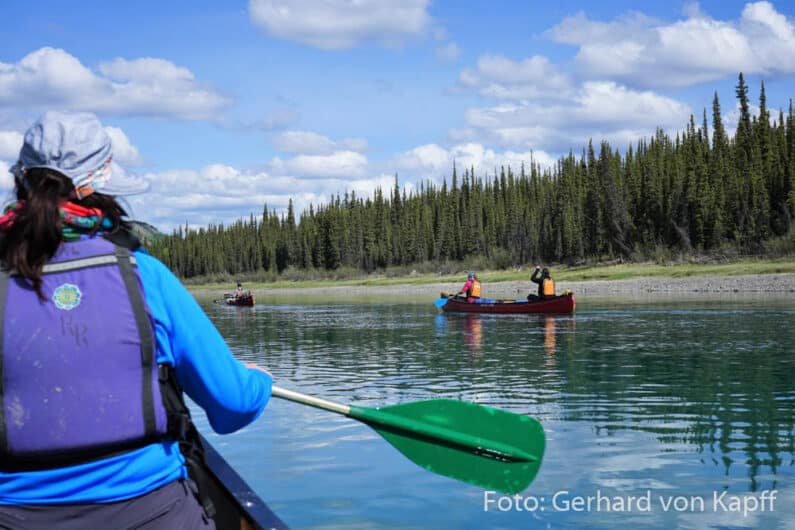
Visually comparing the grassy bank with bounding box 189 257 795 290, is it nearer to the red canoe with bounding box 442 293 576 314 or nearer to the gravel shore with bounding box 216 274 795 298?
the gravel shore with bounding box 216 274 795 298

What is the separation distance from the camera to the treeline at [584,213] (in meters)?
72.2

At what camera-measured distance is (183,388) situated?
2.67 metres

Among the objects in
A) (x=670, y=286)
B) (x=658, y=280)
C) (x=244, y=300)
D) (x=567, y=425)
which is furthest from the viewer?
(x=658, y=280)

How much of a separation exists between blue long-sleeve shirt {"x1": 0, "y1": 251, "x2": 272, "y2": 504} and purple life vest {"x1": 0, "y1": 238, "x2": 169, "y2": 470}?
0.14 feet

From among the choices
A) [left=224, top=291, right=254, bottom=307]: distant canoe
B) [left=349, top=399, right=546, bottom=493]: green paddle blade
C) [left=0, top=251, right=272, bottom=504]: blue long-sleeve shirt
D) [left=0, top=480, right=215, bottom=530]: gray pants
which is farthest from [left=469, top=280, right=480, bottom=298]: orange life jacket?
[left=0, top=480, right=215, bottom=530]: gray pants

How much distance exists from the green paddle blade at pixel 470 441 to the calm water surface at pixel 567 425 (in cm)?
460

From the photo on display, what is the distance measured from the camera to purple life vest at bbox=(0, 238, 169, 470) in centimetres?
238

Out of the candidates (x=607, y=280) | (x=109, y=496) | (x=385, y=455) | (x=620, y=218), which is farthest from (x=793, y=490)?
(x=620, y=218)

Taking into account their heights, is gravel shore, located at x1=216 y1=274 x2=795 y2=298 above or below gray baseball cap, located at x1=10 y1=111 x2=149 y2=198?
below

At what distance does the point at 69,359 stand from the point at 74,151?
644 millimetres

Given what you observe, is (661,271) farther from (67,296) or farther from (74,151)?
(67,296)

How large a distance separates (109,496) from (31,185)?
3.17ft

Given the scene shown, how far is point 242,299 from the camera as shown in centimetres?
5794

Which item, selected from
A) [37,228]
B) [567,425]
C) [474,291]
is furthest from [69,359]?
[474,291]
